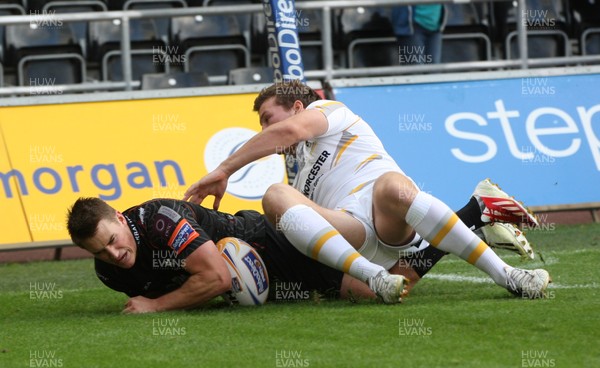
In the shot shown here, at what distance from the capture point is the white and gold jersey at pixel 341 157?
6.50 metres

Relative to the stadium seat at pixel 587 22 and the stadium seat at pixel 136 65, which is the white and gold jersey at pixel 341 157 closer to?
the stadium seat at pixel 136 65

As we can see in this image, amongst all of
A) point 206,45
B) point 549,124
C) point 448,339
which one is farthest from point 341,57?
point 448,339

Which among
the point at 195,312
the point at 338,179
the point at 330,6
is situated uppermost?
the point at 330,6

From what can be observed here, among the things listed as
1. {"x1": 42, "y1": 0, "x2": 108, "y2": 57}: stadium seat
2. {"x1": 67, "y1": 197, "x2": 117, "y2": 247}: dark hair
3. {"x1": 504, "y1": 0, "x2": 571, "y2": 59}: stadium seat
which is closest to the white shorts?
{"x1": 67, "y1": 197, "x2": 117, "y2": 247}: dark hair

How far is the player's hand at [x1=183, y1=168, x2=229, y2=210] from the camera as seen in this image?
20.5 ft

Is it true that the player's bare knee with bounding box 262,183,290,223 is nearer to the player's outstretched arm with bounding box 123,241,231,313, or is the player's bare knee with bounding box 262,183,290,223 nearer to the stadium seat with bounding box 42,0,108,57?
the player's outstretched arm with bounding box 123,241,231,313

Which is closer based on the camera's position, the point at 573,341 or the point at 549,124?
the point at 573,341

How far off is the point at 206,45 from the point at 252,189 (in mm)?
3161

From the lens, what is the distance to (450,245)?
6.14m

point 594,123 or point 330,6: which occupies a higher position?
point 330,6

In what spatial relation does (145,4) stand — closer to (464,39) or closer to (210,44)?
(210,44)

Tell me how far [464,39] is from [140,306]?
26.1 feet

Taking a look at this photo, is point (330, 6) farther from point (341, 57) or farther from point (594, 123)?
point (594, 123)

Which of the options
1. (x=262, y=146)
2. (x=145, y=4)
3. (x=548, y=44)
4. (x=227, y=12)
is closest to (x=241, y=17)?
(x=145, y=4)
